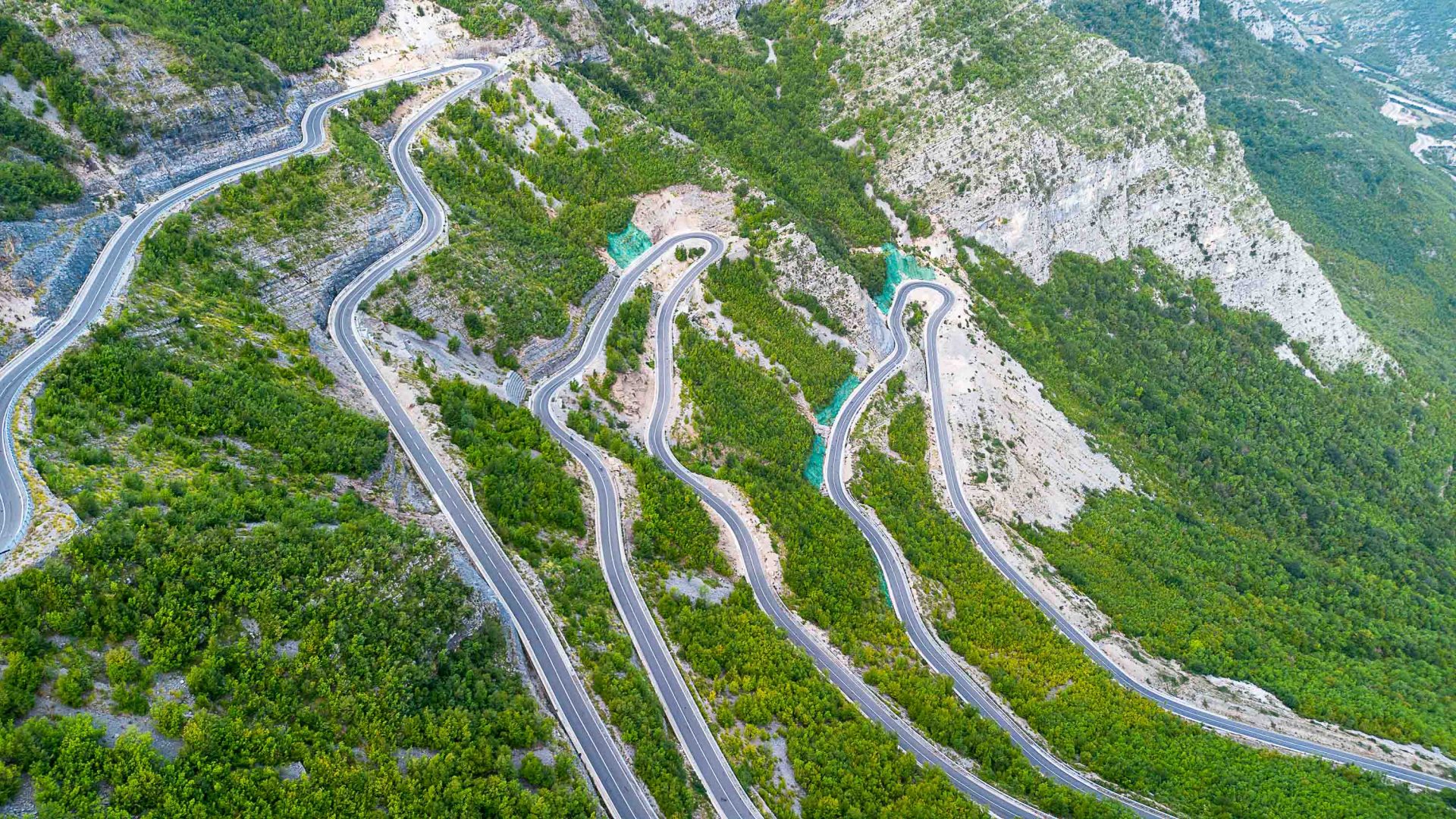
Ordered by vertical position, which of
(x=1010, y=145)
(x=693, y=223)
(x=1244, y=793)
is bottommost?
(x=1244, y=793)

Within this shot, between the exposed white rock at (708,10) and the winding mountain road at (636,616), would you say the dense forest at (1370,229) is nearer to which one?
the exposed white rock at (708,10)

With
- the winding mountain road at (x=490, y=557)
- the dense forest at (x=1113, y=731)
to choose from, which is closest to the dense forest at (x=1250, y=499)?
the dense forest at (x=1113, y=731)

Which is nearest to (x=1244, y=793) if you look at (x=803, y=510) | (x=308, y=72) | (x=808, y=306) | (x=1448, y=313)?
(x=803, y=510)

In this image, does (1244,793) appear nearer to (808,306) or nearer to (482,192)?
(808,306)

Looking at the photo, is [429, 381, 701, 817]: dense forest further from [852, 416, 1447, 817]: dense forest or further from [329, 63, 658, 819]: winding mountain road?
[852, 416, 1447, 817]: dense forest

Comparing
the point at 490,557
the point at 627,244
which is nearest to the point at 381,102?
the point at 627,244

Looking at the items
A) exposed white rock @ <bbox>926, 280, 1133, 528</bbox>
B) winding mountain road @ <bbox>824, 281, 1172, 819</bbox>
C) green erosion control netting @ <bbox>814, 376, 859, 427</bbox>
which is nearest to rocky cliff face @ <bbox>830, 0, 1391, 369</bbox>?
winding mountain road @ <bbox>824, 281, 1172, 819</bbox>
